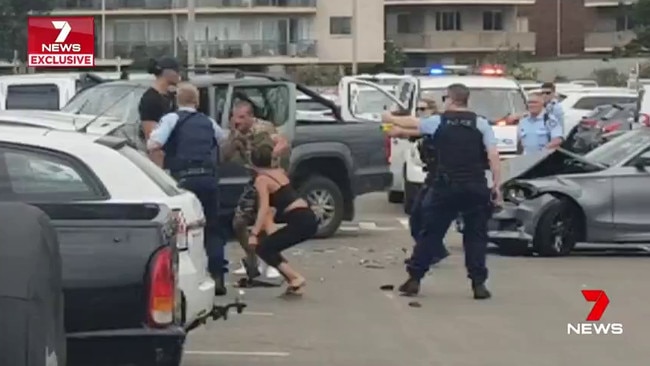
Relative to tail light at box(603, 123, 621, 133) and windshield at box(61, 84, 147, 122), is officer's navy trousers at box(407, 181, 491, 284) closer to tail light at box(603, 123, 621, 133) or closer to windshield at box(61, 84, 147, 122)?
windshield at box(61, 84, 147, 122)

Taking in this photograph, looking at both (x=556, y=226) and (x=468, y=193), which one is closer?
(x=468, y=193)

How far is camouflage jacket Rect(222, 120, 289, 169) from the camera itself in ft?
43.2

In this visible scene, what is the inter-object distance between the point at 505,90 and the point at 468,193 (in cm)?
993

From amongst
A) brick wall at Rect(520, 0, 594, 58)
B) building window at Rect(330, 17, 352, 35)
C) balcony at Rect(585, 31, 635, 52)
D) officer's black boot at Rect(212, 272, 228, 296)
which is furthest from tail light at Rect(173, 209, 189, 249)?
brick wall at Rect(520, 0, 594, 58)

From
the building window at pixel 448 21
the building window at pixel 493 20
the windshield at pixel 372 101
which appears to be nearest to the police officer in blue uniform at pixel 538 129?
the windshield at pixel 372 101

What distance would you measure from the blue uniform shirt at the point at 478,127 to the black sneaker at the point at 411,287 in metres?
1.28

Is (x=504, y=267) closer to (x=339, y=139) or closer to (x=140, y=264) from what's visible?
(x=339, y=139)

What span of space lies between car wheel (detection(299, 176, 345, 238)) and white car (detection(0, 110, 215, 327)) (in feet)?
27.3

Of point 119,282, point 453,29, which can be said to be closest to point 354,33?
point 453,29

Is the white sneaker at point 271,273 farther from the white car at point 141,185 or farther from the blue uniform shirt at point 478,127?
the white car at point 141,185

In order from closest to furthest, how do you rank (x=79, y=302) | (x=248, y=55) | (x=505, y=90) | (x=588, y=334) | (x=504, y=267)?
(x=79, y=302) → (x=588, y=334) → (x=504, y=267) → (x=505, y=90) → (x=248, y=55)

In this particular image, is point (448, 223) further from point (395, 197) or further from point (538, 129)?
point (395, 197)

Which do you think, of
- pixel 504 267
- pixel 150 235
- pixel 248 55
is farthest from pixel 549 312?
pixel 248 55

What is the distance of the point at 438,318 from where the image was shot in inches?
483
